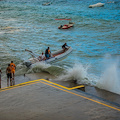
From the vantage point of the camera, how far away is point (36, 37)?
1850 inches

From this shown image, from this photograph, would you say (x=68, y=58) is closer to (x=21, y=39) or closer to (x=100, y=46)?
(x=100, y=46)

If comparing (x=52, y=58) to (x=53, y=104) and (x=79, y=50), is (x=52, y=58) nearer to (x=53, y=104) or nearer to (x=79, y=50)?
(x=79, y=50)

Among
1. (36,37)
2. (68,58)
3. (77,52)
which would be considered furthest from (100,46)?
(36,37)

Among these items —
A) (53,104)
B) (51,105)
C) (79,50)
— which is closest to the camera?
(51,105)

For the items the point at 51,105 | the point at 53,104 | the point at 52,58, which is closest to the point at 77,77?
the point at 53,104

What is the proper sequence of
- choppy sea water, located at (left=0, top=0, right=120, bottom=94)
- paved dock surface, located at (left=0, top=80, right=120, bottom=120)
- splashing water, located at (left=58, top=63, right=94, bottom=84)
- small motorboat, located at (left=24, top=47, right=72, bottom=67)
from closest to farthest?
paved dock surface, located at (left=0, top=80, right=120, bottom=120), splashing water, located at (left=58, top=63, right=94, bottom=84), choppy sea water, located at (left=0, top=0, right=120, bottom=94), small motorboat, located at (left=24, top=47, right=72, bottom=67)

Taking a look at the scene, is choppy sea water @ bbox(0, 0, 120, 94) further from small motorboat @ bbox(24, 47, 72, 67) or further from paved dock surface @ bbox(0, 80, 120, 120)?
paved dock surface @ bbox(0, 80, 120, 120)

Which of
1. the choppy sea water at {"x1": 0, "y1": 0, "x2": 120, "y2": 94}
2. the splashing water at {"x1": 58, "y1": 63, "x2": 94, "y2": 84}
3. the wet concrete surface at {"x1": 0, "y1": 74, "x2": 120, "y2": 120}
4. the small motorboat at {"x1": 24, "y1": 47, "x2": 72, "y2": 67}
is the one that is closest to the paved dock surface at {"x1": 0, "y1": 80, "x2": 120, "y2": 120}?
the wet concrete surface at {"x1": 0, "y1": 74, "x2": 120, "y2": 120}

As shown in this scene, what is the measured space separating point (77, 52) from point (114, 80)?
53.8 feet

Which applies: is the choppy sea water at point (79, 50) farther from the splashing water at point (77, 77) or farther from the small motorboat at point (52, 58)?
the small motorboat at point (52, 58)

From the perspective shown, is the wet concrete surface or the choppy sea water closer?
the wet concrete surface

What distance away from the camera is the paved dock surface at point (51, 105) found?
1141 centimetres

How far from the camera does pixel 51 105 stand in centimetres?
1279

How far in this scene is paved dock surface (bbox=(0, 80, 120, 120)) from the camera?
1141 centimetres
